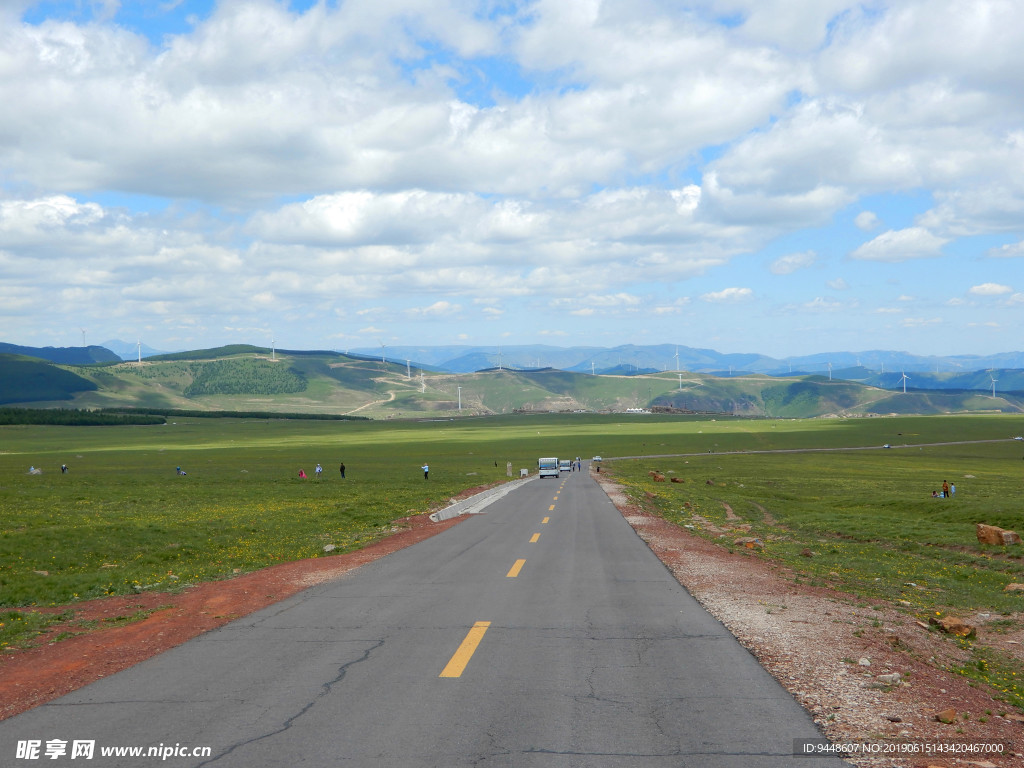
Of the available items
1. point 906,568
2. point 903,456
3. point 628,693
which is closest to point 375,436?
point 903,456

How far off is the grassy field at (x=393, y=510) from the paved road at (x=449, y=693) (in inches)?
332

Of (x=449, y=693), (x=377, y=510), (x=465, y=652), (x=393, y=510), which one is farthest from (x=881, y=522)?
(x=449, y=693)

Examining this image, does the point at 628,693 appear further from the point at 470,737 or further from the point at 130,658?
the point at 130,658

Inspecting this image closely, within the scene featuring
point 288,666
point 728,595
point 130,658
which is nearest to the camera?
point 288,666

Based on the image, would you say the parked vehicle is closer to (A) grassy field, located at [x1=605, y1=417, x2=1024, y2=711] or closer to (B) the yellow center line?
(A) grassy field, located at [x1=605, y1=417, x2=1024, y2=711]

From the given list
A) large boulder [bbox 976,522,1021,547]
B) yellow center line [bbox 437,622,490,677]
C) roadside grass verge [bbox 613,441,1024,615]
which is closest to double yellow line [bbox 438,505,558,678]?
yellow center line [bbox 437,622,490,677]

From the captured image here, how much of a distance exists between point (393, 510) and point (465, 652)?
31968 mm

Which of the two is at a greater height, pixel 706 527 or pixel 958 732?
pixel 958 732

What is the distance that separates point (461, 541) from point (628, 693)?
699 inches

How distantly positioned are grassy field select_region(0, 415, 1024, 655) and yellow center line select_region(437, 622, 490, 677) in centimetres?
1078

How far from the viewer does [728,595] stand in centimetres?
1627

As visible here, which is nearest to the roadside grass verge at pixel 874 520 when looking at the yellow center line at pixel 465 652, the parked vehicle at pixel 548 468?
the yellow center line at pixel 465 652

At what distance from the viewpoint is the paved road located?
7.53 meters

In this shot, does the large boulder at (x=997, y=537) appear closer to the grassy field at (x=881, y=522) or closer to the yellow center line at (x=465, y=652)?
the grassy field at (x=881, y=522)
